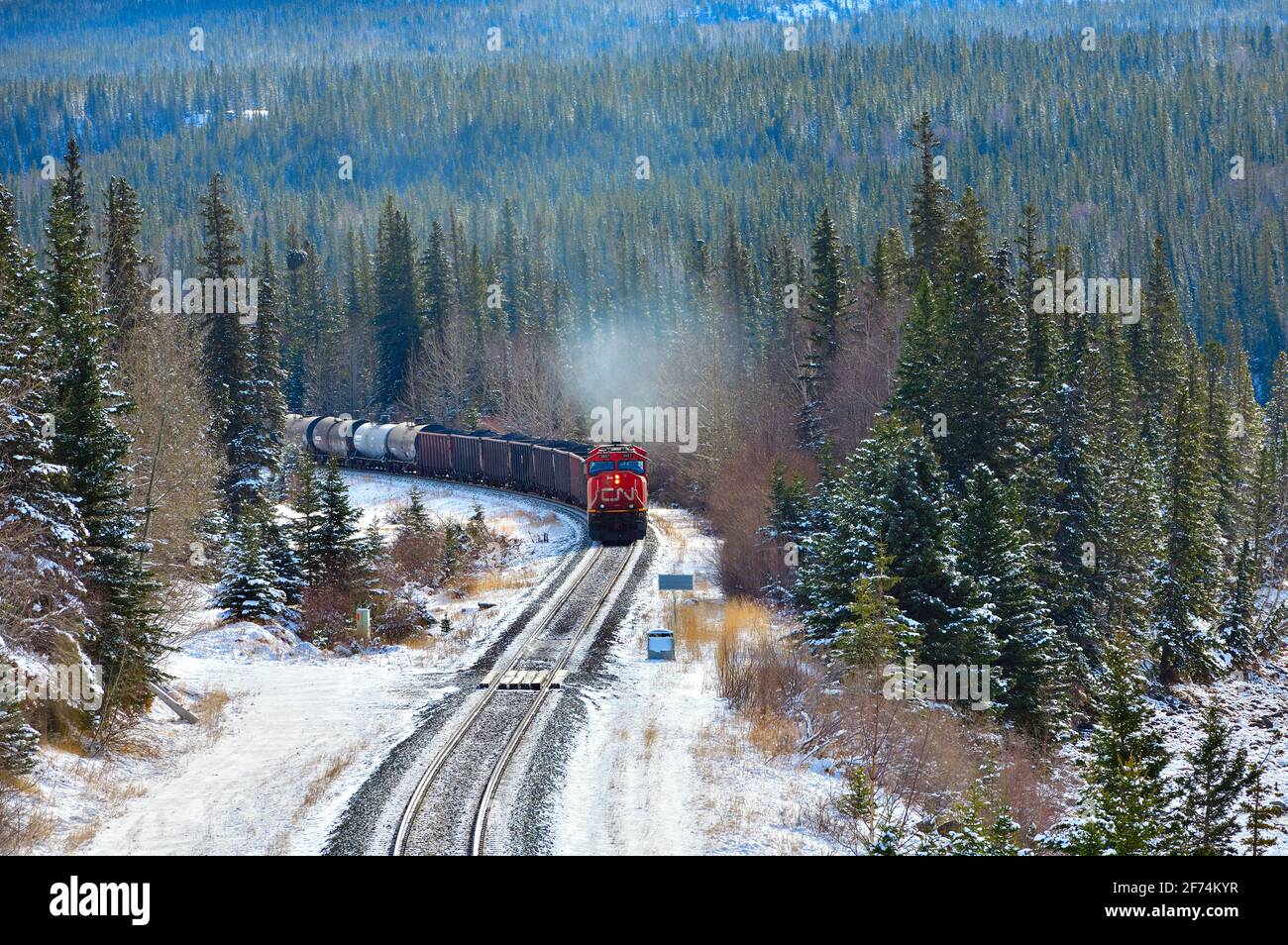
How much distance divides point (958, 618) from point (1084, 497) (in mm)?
16830

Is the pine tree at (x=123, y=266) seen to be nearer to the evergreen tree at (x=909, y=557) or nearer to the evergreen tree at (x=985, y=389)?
the evergreen tree at (x=909, y=557)

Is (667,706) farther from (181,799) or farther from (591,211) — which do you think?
(591,211)

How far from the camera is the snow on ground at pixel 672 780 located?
1599 cm

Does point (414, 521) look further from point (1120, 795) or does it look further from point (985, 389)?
point (1120, 795)

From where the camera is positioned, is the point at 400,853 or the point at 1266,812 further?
the point at 1266,812

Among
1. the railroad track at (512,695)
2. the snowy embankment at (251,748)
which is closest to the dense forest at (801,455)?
the snowy embankment at (251,748)

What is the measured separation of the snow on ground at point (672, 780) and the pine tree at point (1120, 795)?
3.67 m

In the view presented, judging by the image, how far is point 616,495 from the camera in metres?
42.9

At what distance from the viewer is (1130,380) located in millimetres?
57219

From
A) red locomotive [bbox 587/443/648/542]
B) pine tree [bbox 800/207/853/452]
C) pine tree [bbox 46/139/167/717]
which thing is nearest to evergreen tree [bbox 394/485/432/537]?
red locomotive [bbox 587/443/648/542]

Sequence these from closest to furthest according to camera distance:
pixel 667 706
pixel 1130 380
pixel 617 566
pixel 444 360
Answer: pixel 667 706 → pixel 617 566 → pixel 1130 380 → pixel 444 360

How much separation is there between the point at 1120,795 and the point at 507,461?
45.2m

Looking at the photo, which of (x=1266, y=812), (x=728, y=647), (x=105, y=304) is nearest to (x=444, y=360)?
(x=105, y=304)
